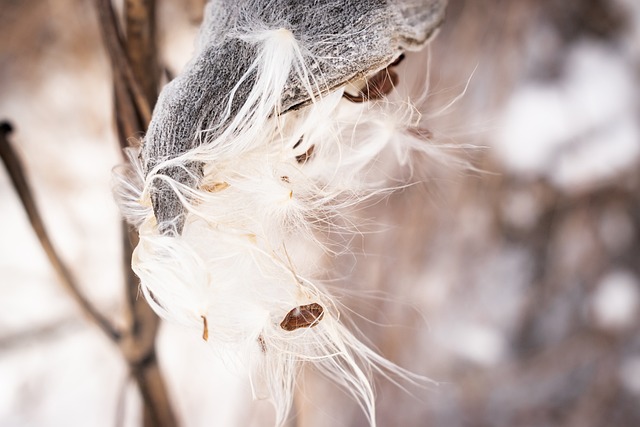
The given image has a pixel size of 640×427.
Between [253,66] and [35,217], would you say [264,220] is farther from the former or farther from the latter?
[35,217]

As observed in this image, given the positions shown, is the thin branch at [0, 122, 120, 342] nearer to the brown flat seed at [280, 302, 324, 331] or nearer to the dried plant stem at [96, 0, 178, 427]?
the dried plant stem at [96, 0, 178, 427]

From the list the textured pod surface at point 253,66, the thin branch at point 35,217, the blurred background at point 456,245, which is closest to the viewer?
the textured pod surface at point 253,66

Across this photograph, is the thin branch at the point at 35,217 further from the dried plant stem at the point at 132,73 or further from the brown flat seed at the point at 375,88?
the brown flat seed at the point at 375,88

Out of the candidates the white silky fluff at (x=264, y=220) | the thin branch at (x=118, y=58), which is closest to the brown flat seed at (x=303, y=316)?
the white silky fluff at (x=264, y=220)

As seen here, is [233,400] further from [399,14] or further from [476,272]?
[399,14]

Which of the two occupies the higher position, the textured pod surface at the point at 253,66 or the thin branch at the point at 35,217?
the textured pod surface at the point at 253,66

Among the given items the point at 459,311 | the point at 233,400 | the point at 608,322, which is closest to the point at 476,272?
the point at 459,311

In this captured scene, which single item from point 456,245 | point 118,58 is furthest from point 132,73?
point 456,245

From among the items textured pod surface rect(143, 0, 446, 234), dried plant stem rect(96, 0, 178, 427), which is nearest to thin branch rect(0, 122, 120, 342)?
dried plant stem rect(96, 0, 178, 427)
